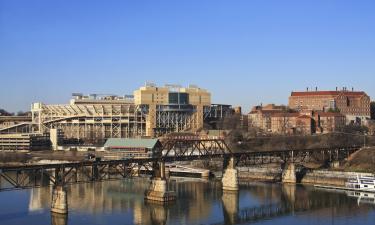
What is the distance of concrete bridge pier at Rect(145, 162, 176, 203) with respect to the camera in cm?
5241

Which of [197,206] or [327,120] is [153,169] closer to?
[197,206]

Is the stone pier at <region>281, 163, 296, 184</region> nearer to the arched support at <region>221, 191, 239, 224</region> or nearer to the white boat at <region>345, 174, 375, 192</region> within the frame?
the white boat at <region>345, 174, 375, 192</region>

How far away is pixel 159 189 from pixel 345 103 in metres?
107

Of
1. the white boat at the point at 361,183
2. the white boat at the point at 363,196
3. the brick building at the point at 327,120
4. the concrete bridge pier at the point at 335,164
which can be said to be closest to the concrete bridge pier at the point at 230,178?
the white boat at the point at 363,196

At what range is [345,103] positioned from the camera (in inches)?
5891

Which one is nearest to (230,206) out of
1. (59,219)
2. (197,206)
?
(197,206)

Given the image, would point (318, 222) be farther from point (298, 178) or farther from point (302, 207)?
point (298, 178)

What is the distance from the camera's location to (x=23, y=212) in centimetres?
4656

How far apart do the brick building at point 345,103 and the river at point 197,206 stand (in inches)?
3455

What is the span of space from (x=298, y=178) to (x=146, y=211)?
2695cm

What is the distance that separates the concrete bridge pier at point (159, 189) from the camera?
5241 cm

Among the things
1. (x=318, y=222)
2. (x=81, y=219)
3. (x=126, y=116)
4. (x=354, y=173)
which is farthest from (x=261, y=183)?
(x=126, y=116)

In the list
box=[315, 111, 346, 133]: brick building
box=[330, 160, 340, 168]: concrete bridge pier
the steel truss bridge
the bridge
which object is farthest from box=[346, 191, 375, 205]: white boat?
box=[315, 111, 346, 133]: brick building

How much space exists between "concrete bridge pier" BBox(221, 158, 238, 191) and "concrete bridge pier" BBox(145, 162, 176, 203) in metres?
9.53
